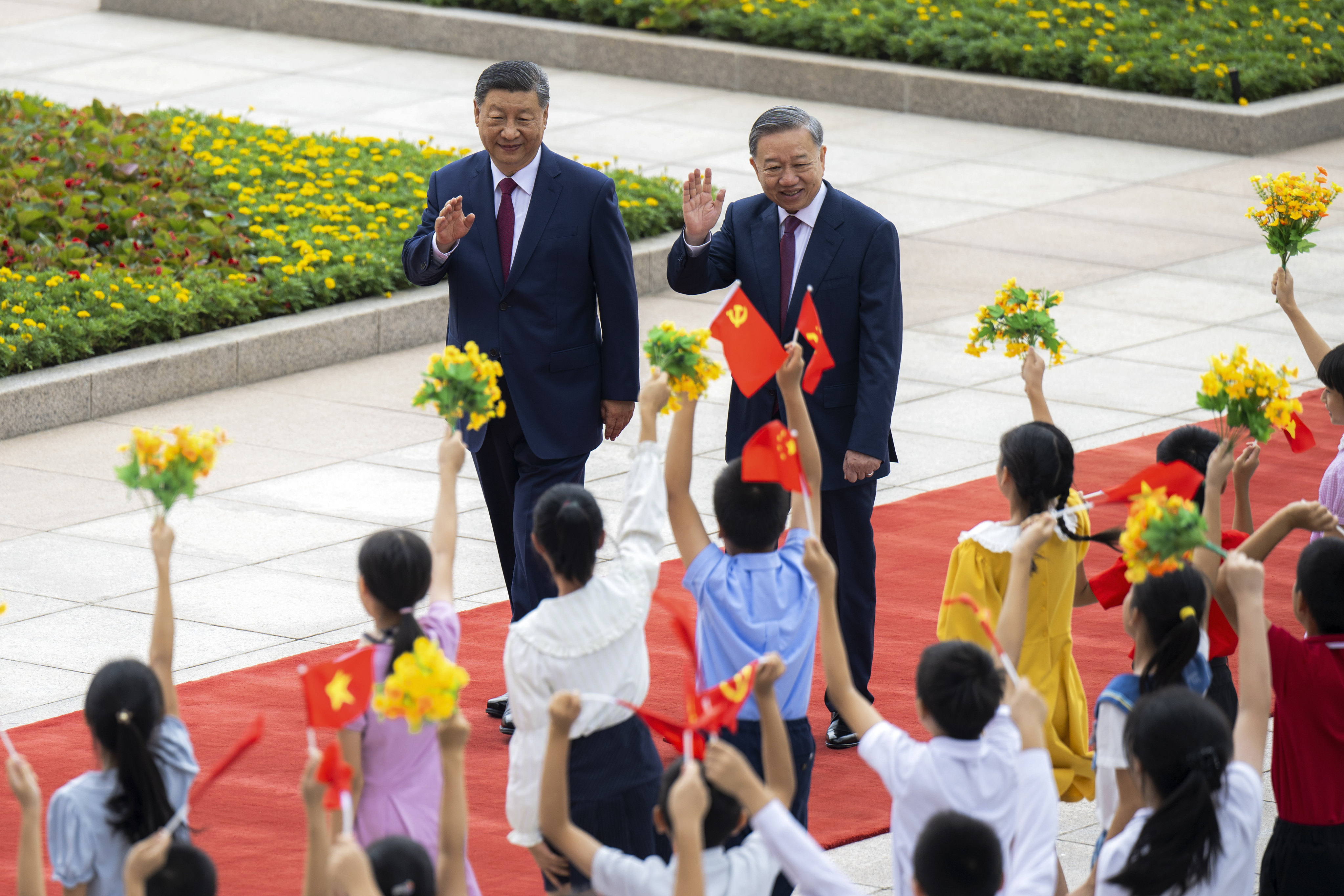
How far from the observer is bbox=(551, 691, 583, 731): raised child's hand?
4035 millimetres

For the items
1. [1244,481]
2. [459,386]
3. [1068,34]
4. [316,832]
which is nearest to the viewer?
[316,832]

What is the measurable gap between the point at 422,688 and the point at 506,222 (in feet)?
11.1

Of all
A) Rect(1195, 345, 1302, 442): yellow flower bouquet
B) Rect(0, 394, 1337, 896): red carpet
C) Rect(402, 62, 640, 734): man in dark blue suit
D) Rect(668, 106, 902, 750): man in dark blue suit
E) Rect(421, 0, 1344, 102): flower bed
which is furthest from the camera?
Rect(421, 0, 1344, 102): flower bed

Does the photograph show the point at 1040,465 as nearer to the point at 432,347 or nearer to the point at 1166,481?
the point at 1166,481

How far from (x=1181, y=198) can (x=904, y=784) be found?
11.6 m

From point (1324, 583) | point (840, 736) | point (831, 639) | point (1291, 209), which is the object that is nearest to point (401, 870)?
point (831, 639)

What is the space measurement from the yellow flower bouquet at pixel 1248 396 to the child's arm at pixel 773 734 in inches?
63.3

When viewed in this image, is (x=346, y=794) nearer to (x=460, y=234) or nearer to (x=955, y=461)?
(x=460, y=234)

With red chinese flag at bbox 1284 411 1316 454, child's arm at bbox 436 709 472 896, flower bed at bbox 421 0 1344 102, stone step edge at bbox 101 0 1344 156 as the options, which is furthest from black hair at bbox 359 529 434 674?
flower bed at bbox 421 0 1344 102

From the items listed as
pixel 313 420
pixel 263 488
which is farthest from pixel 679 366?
pixel 313 420

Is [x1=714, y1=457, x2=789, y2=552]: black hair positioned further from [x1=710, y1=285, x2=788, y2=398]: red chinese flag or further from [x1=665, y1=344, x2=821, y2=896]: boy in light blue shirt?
[x1=710, y1=285, x2=788, y2=398]: red chinese flag

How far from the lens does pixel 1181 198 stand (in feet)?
49.2

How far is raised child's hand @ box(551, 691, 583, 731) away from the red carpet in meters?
1.73

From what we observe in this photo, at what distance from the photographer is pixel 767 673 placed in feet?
13.8
